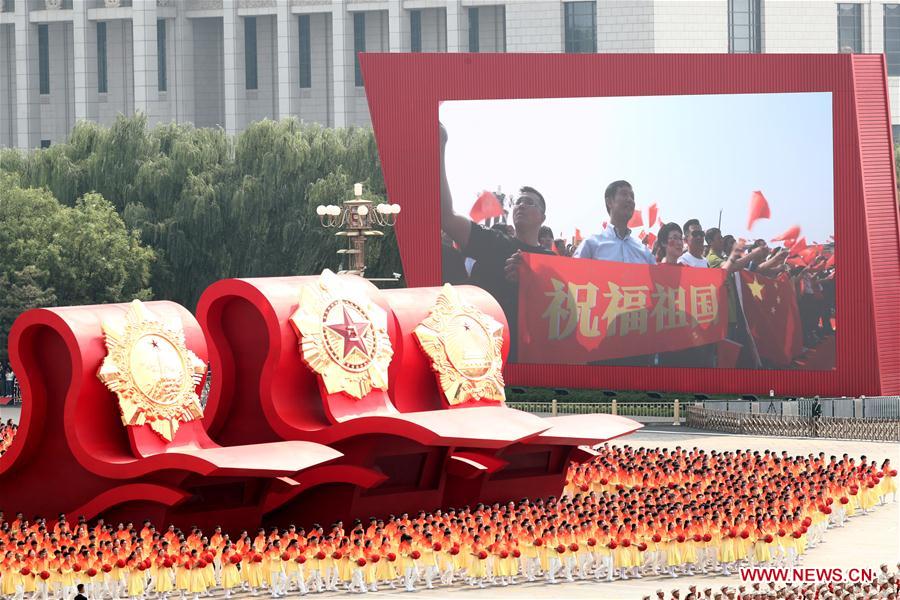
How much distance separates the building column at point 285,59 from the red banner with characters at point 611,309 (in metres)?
35.0

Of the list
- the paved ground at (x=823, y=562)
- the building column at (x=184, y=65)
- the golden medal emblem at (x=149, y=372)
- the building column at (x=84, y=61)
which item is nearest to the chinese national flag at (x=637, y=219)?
the paved ground at (x=823, y=562)

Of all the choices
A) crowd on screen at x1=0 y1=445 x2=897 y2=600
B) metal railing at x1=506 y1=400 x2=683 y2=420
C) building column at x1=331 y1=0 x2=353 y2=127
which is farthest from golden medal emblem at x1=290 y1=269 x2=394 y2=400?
building column at x1=331 y1=0 x2=353 y2=127

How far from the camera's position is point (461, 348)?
27453 millimetres

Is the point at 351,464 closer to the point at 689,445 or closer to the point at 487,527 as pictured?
the point at 487,527

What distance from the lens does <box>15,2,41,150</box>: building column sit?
73500 mm

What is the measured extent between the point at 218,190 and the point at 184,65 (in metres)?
25.4

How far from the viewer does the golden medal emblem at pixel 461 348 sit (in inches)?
1073

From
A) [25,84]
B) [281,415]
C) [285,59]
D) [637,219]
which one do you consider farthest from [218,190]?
[25,84]

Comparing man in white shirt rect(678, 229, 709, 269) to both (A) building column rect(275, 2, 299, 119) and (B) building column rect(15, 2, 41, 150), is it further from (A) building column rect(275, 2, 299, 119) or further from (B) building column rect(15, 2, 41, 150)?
(B) building column rect(15, 2, 41, 150)

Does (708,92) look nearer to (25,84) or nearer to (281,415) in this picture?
(281,415)

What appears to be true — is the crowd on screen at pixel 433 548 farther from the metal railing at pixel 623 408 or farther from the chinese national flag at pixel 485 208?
the chinese national flag at pixel 485 208

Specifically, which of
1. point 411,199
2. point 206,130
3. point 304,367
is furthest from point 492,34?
point 304,367

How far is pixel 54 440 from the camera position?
2417cm

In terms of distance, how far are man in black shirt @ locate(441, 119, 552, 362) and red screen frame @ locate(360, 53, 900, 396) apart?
37cm
